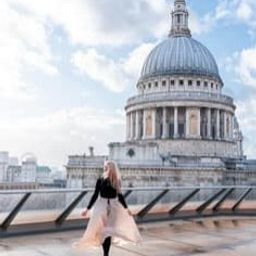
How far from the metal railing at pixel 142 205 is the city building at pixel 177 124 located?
170ft

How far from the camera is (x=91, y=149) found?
85.6 metres

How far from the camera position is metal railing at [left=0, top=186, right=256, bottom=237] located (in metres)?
12.7

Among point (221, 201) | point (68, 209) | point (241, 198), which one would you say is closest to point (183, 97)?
point (241, 198)

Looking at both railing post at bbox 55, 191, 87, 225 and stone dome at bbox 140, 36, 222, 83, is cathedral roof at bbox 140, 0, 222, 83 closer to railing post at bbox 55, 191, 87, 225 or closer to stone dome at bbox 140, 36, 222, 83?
stone dome at bbox 140, 36, 222, 83

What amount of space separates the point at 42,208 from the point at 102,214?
13.0ft

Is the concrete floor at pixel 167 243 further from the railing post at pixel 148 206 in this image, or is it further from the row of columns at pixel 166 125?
the row of columns at pixel 166 125

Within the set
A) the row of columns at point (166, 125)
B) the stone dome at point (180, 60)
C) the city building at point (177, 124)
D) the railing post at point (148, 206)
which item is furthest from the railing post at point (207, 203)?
the stone dome at point (180, 60)

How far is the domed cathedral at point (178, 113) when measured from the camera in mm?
74812

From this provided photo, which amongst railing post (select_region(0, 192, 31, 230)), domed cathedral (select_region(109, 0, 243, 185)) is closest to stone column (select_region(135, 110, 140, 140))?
domed cathedral (select_region(109, 0, 243, 185))

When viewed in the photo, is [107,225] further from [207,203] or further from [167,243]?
[207,203]

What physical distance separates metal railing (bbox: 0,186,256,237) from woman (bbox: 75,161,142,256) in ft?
10.6

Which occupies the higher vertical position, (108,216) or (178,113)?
(178,113)

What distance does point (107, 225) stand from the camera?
9.90 m

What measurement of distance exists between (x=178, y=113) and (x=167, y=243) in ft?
242
